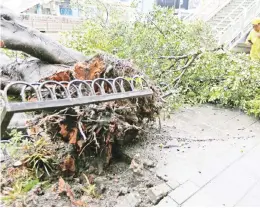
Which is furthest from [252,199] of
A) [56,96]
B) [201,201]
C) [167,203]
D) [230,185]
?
[56,96]

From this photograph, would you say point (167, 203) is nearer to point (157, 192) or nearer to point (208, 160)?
point (157, 192)

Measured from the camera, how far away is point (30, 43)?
2.65 meters

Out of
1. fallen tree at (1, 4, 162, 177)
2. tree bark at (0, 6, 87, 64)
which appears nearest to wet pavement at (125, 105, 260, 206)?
fallen tree at (1, 4, 162, 177)

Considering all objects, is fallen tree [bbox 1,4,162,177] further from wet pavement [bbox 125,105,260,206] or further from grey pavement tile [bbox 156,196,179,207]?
grey pavement tile [bbox 156,196,179,207]

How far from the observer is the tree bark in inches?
100

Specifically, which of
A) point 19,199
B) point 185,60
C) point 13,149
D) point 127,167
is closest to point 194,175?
point 127,167

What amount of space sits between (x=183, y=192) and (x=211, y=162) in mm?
571

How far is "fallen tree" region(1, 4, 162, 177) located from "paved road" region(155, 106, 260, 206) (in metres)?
0.47

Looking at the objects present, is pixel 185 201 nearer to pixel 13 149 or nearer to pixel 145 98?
pixel 145 98

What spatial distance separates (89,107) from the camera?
199cm

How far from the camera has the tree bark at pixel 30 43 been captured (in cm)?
254

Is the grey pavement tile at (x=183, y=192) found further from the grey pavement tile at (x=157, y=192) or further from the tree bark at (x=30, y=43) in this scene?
the tree bark at (x=30, y=43)

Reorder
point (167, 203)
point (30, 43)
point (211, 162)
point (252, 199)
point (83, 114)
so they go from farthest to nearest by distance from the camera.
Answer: point (30, 43) → point (211, 162) → point (83, 114) → point (252, 199) → point (167, 203)

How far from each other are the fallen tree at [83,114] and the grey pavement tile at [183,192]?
26.2 inches
